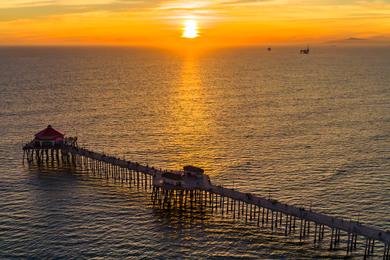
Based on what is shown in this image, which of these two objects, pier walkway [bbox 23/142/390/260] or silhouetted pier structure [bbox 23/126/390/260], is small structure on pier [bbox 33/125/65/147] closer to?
silhouetted pier structure [bbox 23/126/390/260]

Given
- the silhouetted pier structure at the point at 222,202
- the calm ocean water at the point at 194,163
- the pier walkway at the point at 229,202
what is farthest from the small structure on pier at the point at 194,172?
the calm ocean water at the point at 194,163

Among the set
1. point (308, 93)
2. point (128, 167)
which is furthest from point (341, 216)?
point (308, 93)

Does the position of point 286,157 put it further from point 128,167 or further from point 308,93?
point 308,93

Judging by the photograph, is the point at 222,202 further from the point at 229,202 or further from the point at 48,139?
the point at 48,139

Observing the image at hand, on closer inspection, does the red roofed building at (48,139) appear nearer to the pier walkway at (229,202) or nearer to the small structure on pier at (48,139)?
the small structure on pier at (48,139)

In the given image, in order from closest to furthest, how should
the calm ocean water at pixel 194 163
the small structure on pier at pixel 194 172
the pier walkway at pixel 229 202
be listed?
the pier walkway at pixel 229 202 → the calm ocean water at pixel 194 163 → the small structure on pier at pixel 194 172

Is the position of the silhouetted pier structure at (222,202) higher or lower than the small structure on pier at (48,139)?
lower

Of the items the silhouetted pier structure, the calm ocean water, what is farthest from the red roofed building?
the calm ocean water

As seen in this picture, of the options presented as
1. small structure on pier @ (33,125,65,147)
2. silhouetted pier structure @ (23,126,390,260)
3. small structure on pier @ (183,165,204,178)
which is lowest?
silhouetted pier structure @ (23,126,390,260)
